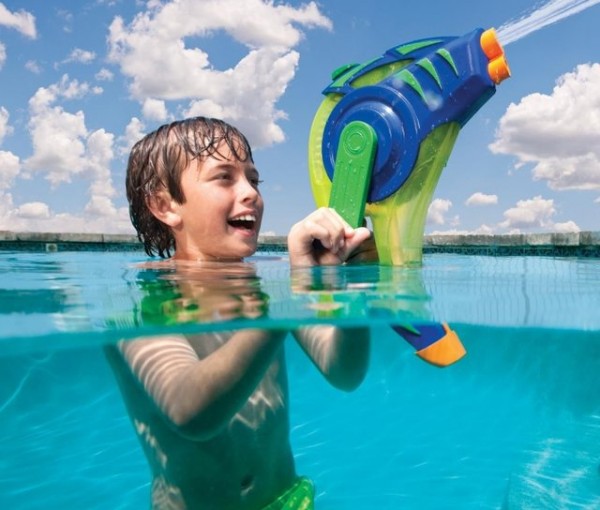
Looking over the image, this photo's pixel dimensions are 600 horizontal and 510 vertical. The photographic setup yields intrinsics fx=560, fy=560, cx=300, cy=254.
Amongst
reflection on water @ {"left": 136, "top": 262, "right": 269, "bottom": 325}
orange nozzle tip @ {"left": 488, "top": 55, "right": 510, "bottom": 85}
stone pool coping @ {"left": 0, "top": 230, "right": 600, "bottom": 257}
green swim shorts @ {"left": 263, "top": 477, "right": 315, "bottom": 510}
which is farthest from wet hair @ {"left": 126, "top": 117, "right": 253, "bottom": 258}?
stone pool coping @ {"left": 0, "top": 230, "right": 600, "bottom": 257}

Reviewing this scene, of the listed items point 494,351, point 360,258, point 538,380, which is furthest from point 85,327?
point 538,380

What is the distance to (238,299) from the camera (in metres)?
2.42

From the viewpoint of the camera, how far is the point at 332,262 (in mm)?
2025

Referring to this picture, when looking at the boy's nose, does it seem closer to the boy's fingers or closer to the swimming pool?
the swimming pool

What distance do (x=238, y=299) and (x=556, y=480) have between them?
365 cm

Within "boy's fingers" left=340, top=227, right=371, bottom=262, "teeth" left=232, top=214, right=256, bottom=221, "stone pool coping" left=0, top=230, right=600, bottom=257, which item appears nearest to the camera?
"boy's fingers" left=340, top=227, right=371, bottom=262

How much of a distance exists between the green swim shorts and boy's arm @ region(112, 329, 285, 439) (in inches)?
34.2

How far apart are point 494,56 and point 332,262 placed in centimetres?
119

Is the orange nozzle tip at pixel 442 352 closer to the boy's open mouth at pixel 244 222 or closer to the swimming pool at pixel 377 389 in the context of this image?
the swimming pool at pixel 377 389

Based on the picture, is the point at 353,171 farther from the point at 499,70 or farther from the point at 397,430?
the point at 397,430

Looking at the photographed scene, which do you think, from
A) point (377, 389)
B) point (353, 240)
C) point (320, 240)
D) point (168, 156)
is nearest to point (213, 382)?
point (320, 240)

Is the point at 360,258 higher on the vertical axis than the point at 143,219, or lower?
lower

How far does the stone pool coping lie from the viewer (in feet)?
31.4

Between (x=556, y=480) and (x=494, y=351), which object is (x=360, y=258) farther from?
(x=494, y=351)
